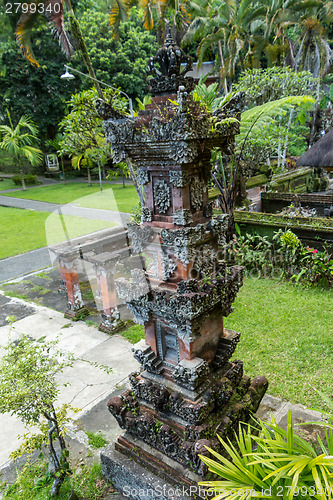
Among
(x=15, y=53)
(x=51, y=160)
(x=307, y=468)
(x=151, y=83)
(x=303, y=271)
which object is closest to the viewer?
(x=307, y=468)

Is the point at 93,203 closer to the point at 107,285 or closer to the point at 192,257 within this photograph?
the point at 107,285

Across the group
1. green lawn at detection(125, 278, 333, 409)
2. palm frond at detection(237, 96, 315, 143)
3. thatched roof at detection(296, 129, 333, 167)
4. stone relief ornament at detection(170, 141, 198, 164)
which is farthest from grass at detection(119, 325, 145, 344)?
thatched roof at detection(296, 129, 333, 167)

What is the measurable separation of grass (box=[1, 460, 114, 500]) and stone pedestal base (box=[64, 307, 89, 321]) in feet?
14.1

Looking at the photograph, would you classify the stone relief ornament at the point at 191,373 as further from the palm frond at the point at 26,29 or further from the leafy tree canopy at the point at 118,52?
the leafy tree canopy at the point at 118,52

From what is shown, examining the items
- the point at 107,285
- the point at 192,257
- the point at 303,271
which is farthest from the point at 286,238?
the point at 192,257

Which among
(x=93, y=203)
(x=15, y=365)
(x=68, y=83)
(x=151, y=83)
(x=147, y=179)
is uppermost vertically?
(x=68, y=83)

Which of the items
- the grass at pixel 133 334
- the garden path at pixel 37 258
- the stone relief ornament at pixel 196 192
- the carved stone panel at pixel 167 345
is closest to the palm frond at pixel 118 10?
the garden path at pixel 37 258

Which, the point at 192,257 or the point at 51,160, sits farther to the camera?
the point at 51,160

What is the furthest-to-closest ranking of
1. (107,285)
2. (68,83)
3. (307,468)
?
(68,83) < (107,285) < (307,468)

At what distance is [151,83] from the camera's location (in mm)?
3701

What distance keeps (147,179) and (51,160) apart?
29.6 metres

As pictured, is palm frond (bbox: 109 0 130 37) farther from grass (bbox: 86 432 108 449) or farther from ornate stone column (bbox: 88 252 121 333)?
grass (bbox: 86 432 108 449)

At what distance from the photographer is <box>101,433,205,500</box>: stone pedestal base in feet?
12.4

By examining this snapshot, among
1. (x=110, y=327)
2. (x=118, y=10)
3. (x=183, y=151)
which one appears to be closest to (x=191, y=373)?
(x=183, y=151)
